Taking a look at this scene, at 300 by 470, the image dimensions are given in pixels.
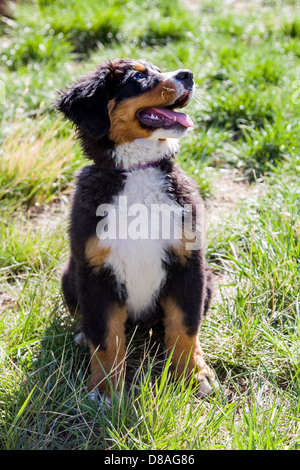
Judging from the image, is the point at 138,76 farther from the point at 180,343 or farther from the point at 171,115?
the point at 180,343

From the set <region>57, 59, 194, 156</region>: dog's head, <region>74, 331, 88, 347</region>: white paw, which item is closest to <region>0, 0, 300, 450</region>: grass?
<region>74, 331, 88, 347</region>: white paw

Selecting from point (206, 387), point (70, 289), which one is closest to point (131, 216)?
point (70, 289)

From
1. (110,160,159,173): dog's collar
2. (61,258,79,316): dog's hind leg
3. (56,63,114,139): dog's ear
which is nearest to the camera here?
(56,63,114,139): dog's ear

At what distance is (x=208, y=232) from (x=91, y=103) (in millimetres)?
1444

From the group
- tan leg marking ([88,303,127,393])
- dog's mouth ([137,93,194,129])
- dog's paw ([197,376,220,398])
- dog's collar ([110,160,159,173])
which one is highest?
dog's mouth ([137,93,194,129])

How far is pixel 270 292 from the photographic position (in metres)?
3.03

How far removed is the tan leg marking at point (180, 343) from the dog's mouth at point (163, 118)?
0.85 m

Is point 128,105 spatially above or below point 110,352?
above

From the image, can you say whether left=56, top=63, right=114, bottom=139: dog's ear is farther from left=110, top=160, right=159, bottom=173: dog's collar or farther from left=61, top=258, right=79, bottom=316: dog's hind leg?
left=61, top=258, right=79, bottom=316: dog's hind leg

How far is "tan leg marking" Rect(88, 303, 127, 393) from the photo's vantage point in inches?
106

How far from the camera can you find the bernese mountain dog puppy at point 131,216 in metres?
2.60

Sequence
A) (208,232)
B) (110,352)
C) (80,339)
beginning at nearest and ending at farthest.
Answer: (110,352), (80,339), (208,232)

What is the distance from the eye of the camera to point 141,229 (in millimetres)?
2635

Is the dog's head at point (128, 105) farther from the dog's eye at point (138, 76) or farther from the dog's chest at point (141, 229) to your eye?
the dog's chest at point (141, 229)
